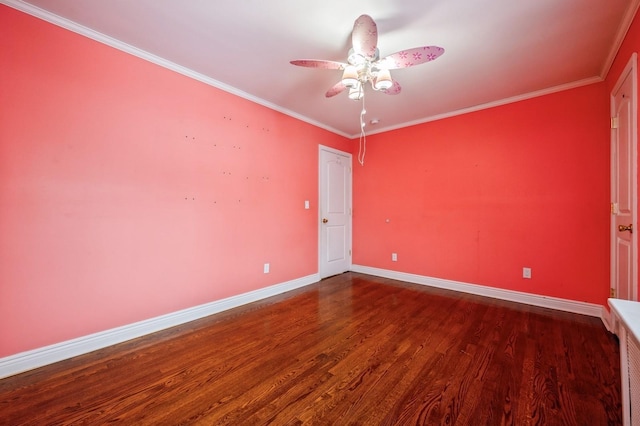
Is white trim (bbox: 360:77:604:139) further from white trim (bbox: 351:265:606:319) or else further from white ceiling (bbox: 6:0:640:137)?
white trim (bbox: 351:265:606:319)

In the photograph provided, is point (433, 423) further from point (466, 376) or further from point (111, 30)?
point (111, 30)

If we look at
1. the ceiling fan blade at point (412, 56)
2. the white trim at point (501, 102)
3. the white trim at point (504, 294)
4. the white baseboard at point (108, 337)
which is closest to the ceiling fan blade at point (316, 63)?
the ceiling fan blade at point (412, 56)

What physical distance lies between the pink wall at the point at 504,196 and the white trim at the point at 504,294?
7 cm

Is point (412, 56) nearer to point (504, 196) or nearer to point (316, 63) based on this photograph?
point (316, 63)

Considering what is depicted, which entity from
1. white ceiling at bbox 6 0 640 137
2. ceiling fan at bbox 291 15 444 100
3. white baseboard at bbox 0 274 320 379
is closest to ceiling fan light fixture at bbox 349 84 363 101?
ceiling fan at bbox 291 15 444 100

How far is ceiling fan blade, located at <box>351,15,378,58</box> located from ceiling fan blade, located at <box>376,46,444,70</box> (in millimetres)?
148

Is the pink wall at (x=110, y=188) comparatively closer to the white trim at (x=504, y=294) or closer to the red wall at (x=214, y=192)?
the red wall at (x=214, y=192)

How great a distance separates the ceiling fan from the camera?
1654 millimetres

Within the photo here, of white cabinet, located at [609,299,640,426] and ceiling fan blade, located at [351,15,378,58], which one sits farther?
ceiling fan blade, located at [351,15,378,58]

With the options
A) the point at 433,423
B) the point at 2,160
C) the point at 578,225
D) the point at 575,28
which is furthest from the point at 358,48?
the point at 578,225

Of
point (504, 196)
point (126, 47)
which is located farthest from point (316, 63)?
point (504, 196)

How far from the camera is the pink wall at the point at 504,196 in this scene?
105 inches

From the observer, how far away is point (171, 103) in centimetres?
243

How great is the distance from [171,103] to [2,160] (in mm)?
1227
